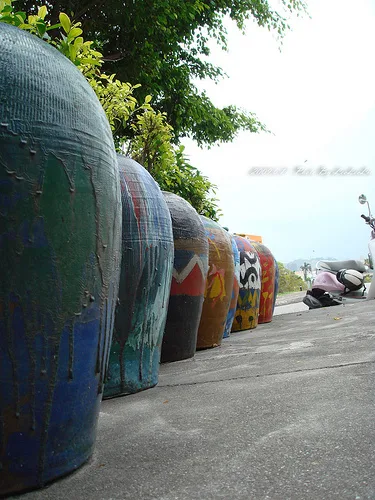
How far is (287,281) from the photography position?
23.8 metres

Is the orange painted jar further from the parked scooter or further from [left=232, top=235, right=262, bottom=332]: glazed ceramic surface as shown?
the parked scooter

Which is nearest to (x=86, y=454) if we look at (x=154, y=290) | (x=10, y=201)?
(x=10, y=201)

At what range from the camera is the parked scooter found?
857 centimetres

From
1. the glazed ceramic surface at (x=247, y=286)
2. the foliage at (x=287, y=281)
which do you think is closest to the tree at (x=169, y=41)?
the glazed ceramic surface at (x=247, y=286)

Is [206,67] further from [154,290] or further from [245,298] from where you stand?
[154,290]

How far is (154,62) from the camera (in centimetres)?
682

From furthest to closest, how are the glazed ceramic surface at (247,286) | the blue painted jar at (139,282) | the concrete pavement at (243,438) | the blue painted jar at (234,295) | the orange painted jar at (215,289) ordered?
1. the glazed ceramic surface at (247,286)
2. the blue painted jar at (234,295)
3. the orange painted jar at (215,289)
4. the blue painted jar at (139,282)
5. the concrete pavement at (243,438)

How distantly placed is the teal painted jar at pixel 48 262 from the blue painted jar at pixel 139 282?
0.78 metres

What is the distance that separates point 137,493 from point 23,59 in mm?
1081

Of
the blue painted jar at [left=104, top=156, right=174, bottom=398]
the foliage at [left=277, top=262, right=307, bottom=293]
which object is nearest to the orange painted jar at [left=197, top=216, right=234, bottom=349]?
the blue painted jar at [left=104, top=156, right=174, bottom=398]

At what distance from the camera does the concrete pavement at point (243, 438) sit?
1.16 m

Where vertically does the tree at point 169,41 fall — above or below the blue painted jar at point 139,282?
above

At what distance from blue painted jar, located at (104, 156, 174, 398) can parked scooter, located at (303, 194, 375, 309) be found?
6560mm

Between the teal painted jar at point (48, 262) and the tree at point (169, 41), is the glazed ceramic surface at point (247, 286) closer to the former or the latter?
the tree at point (169, 41)
